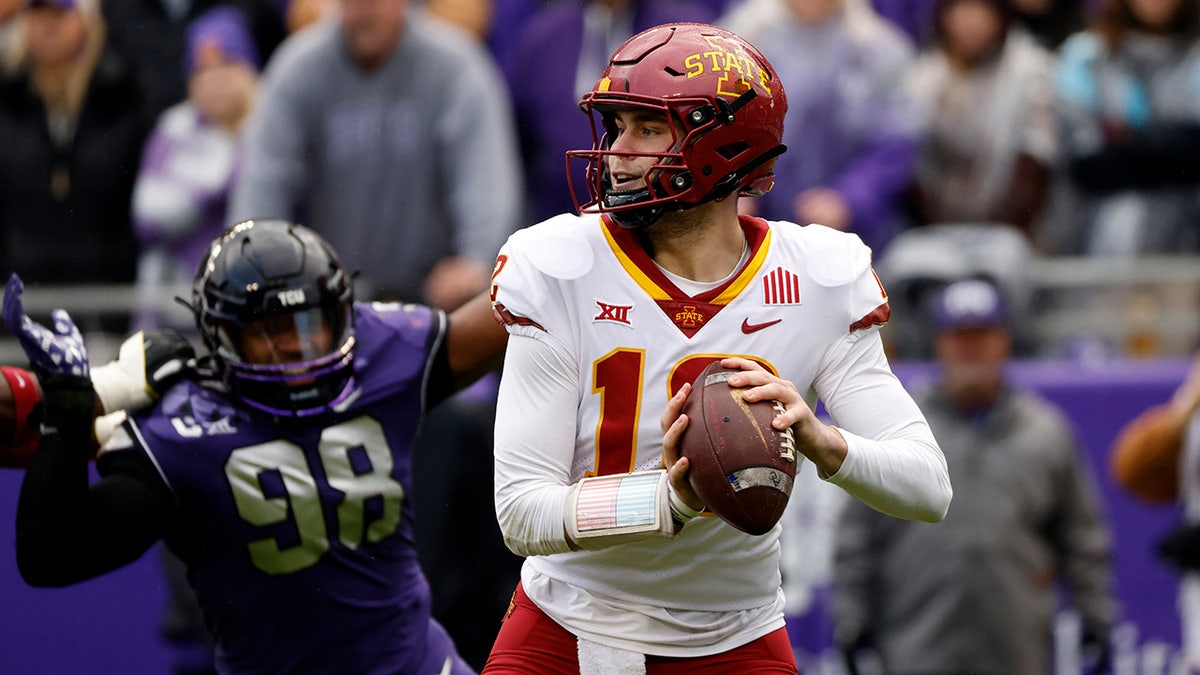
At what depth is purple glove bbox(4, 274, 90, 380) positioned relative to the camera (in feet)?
14.6

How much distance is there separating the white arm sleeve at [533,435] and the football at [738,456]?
1.19 feet

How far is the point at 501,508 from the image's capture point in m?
3.96

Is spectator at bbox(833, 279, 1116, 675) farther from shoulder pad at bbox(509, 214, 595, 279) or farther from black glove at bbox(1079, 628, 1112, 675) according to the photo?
shoulder pad at bbox(509, 214, 595, 279)

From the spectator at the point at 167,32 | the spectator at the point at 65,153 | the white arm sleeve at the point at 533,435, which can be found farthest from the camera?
the spectator at the point at 167,32

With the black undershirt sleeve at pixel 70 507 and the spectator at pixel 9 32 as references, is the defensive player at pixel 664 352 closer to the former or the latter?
the black undershirt sleeve at pixel 70 507

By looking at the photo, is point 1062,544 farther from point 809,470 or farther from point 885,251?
point 885,251

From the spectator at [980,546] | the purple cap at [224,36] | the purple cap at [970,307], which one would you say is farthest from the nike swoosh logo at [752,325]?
the purple cap at [224,36]

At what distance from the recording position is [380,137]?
809 cm

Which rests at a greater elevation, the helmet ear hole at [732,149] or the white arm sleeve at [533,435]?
the helmet ear hole at [732,149]

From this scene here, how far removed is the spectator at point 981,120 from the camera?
8.24 meters

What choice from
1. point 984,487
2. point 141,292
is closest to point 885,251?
point 984,487

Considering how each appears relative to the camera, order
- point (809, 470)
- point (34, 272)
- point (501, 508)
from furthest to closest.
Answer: point (34, 272)
point (809, 470)
point (501, 508)

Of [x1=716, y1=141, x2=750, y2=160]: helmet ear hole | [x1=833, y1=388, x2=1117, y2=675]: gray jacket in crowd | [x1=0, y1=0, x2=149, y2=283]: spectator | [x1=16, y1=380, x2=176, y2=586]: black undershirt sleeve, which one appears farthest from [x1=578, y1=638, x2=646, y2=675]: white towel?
[x1=0, y1=0, x2=149, y2=283]: spectator

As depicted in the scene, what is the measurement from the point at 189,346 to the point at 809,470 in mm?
3577
